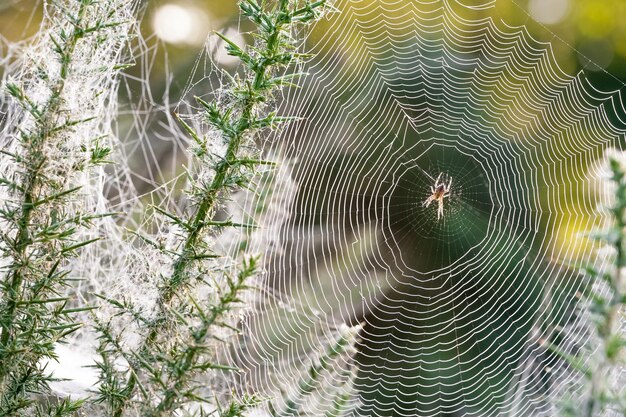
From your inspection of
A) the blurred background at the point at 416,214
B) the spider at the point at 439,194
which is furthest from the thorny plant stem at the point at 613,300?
the spider at the point at 439,194

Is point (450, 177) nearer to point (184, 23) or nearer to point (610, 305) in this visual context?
point (184, 23)

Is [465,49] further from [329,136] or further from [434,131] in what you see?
[329,136]

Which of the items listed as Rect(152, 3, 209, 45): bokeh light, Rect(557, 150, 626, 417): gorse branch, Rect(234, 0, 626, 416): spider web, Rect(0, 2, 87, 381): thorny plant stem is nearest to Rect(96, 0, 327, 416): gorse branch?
Rect(0, 2, 87, 381): thorny plant stem

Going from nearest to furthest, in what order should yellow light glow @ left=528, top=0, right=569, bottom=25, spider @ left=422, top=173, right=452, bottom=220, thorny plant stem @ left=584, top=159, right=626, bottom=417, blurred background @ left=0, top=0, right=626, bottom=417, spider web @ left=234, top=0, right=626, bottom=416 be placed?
1. thorny plant stem @ left=584, top=159, right=626, bottom=417
2. blurred background @ left=0, top=0, right=626, bottom=417
3. spider web @ left=234, top=0, right=626, bottom=416
4. spider @ left=422, top=173, right=452, bottom=220
5. yellow light glow @ left=528, top=0, right=569, bottom=25

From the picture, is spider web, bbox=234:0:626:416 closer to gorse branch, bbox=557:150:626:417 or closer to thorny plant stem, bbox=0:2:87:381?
thorny plant stem, bbox=0:2:87:381

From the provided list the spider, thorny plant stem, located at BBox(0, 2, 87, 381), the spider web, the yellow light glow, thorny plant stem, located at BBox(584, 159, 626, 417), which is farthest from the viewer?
the yellow light glow

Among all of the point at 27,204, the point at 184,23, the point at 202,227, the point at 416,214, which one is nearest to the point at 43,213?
the point at 27,204

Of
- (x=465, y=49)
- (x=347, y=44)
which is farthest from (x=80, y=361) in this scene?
(x=465, y=49)

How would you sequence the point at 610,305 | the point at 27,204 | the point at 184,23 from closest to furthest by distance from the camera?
the point at 610,305, the point at 27,204, the point at 184,23
